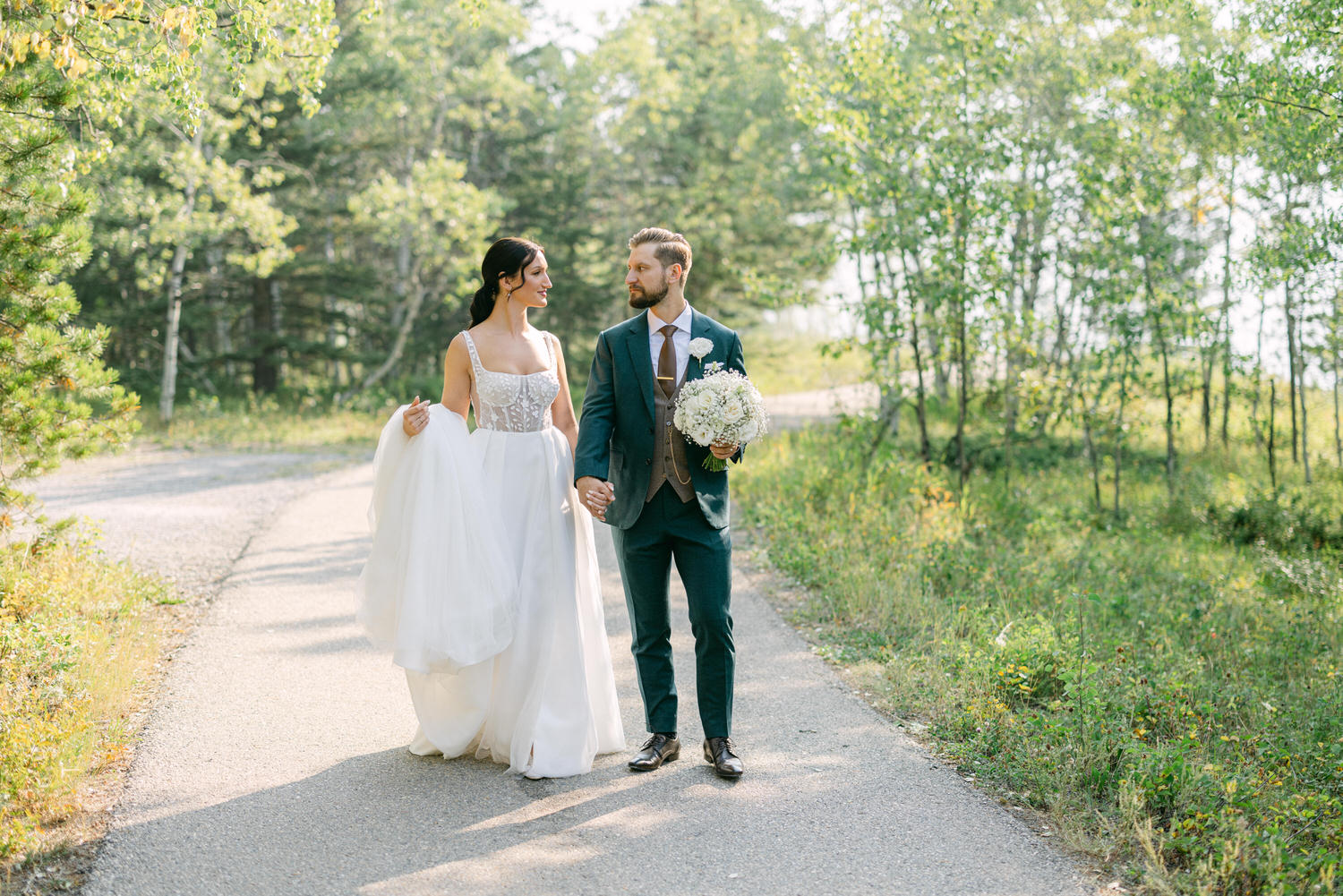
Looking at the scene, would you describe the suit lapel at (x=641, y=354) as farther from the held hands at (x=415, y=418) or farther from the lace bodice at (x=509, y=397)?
the held hands at (x=415, y=418)

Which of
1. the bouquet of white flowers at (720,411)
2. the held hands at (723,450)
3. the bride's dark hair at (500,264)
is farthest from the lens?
the bride's dark hair at (500,264)

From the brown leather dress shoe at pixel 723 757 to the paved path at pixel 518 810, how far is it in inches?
2.9

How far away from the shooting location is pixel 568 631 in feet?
15.1

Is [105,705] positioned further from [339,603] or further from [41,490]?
A: [41,490]

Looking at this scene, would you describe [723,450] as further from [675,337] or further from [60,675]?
[60,675]

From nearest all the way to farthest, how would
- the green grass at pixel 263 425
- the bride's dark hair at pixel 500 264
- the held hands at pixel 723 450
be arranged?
the held hands at pixel 723 450, the bride's dark hair at pixel 500 264, the green grass at pixel 263 425

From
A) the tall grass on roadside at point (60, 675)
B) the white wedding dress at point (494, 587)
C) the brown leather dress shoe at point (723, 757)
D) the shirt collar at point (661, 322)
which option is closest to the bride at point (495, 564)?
the white wedding dress at point (494, 587)

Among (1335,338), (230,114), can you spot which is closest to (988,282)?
(1335,338)

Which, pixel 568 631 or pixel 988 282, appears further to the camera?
pixel 988 282

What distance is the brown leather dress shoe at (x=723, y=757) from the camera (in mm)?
4477

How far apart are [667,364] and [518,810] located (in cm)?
203

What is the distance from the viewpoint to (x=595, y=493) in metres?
4.43

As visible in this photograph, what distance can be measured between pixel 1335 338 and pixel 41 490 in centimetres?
1636

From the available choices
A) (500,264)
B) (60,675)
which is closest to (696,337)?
(500,264)
